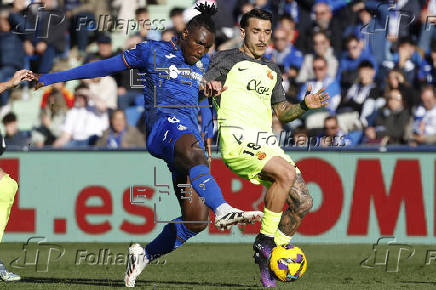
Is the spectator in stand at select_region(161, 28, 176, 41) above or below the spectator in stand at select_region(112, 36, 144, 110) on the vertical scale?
above

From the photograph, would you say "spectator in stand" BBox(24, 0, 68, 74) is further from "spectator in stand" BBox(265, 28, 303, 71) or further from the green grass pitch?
"spectator in stand" BBox(265, 28, 303, 71)

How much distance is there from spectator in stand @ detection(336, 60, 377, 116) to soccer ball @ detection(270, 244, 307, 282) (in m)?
6.72

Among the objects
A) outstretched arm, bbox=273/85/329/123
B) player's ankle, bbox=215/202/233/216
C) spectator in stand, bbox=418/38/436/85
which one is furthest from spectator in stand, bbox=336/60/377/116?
player's ankle, bbox=215/202/233/216

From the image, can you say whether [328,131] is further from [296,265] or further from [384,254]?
[296,265]

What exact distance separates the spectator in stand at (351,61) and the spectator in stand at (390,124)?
2.40ft

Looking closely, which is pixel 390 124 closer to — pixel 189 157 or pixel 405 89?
pixel 405 89

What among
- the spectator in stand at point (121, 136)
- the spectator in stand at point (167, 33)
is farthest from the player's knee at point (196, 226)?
the spectator in stand at point (167, 33)

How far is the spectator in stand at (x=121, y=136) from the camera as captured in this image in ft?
49.5

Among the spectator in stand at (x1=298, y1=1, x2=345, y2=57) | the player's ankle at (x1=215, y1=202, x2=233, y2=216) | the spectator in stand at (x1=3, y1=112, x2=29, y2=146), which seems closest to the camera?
the player's ankle at (x1=215, y1=202, x2=233, y2=216)

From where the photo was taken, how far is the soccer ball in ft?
27.6

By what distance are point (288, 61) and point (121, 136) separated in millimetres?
3073

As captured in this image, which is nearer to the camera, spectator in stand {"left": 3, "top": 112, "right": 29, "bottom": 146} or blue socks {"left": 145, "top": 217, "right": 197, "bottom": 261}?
blue socks {"left": 145, "top": 217, "right": 197, "bottom": 261}

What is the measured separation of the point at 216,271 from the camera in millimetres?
11438

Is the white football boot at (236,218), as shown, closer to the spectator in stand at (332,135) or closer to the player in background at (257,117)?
the player in background at (257,117)
